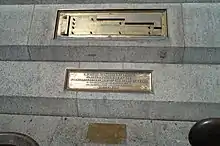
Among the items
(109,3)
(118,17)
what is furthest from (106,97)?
(109,3)

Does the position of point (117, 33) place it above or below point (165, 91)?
above

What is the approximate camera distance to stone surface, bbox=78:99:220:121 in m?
1.55

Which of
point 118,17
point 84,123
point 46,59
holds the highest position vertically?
point 118,17

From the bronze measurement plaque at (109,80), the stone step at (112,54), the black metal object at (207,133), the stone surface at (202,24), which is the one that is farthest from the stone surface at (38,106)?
the stone surface at (202,24)

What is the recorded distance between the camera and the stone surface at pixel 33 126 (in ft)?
4.81

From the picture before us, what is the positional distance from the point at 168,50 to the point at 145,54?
167 millimetres

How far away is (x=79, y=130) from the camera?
4.93ft

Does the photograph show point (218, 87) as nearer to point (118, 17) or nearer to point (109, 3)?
point (118, 17)

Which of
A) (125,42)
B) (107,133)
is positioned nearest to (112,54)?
(125,42)

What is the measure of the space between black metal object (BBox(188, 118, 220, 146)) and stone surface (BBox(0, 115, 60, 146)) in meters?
0.85

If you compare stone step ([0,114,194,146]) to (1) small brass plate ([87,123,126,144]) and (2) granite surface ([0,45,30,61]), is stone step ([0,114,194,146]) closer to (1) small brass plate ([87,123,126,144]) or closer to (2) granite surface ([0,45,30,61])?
(1) small brass plate ([87,123,126,144])

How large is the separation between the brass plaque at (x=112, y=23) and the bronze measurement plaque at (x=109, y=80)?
1.00ft

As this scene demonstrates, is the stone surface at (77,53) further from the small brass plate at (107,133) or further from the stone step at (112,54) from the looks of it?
the small brass plate at (107,133)

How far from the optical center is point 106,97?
1.59 metres
